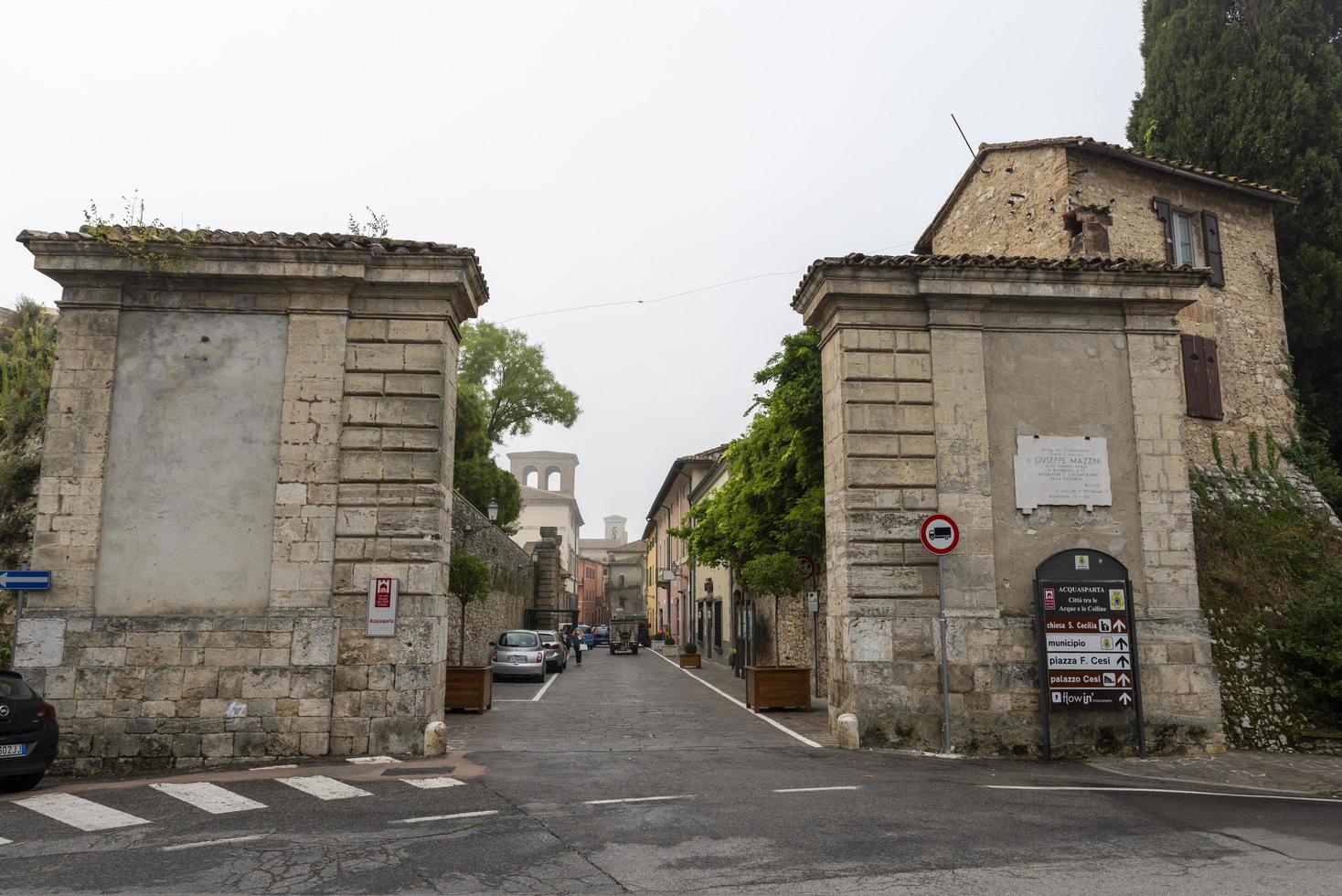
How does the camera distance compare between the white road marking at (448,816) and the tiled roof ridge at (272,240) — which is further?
the tiled roof ridge at (272,240)

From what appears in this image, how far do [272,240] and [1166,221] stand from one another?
1546 cm

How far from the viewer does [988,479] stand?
1092 centimetres

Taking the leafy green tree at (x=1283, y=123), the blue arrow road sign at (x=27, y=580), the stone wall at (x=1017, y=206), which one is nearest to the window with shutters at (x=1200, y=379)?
the stone wall at (x=1017, y=206)

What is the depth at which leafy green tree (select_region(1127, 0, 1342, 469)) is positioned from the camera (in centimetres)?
1945

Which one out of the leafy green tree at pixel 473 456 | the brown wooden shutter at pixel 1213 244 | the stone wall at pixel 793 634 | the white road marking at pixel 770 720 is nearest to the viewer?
the white road marking at pixel 770 720

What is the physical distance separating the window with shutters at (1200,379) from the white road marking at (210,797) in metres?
15.6

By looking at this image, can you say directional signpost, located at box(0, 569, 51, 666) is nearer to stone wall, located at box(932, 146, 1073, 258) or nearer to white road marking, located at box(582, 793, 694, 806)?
white road marking, located at box(582, 793, 694, 806)

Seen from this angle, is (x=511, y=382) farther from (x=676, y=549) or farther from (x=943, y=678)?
(x=943, y=678)

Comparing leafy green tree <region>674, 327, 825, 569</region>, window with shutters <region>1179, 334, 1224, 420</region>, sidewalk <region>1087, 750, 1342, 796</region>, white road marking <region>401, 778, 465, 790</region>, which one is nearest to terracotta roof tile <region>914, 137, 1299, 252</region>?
window with shutters <region>1179, 334, 1224, 420</region>

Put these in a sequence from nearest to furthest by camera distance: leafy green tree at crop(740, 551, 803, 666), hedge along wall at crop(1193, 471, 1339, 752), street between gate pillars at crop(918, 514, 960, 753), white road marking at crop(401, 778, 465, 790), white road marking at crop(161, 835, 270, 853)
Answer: white road marking at crop(161, 835, 270, 853) < white road marking at crop(401, 778, 465, 790) < street between gate pillars at crop(918, 514, 960, 753) < hedge along wall at crop(1193, 471, 1339, 752) < leafy green tree at crop(740, 551, 803, 666)

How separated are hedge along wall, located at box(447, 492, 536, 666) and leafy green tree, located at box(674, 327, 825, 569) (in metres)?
6.15

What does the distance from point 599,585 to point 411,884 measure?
99.0 metres

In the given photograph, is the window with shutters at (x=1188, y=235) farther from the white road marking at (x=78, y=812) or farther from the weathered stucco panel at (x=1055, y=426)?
the white road marking at (x=78, y=812)

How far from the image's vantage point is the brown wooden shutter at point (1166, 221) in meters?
16.9
